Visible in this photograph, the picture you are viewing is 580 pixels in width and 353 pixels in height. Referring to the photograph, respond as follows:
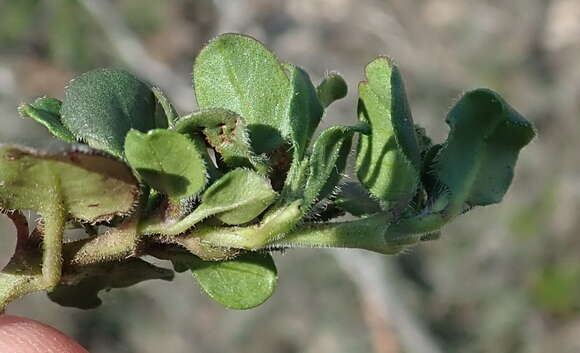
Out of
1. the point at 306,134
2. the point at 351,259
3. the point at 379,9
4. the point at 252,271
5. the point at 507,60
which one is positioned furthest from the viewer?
the point at 379,9

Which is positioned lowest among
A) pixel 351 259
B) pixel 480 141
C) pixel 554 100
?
pixel 351 259

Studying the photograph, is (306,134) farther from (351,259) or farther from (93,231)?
(351,259)

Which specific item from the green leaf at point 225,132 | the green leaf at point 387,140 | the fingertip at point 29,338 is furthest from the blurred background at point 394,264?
the green leaf at point 225,132

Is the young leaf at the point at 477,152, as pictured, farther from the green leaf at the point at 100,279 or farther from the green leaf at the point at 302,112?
the green leaf at the point at 100,279

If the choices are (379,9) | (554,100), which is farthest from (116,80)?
(379,9)

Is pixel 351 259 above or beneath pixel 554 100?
beneath

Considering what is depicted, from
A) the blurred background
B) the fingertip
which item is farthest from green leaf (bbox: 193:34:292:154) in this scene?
the blurred background

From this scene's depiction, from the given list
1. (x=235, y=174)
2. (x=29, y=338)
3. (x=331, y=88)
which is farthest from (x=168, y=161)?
(x=29, y=338)

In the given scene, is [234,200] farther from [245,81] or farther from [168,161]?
[245,81]
